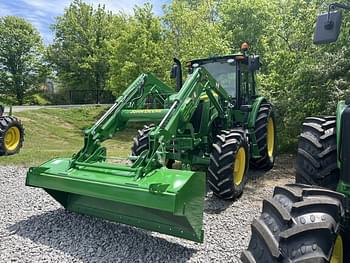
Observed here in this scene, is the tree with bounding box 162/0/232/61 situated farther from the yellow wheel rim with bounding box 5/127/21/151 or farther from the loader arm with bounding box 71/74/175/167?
the loader arm with bounding box 71/74/175/167

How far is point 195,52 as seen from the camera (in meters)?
17.3

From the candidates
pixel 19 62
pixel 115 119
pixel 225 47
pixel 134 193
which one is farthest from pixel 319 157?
pixel 19 62

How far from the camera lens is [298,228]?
2.13 meters

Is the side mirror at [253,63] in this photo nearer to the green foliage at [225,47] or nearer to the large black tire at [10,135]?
the green foliage at [225,47]

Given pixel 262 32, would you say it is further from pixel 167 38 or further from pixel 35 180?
pixel 35 180

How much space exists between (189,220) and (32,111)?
67.4 feet

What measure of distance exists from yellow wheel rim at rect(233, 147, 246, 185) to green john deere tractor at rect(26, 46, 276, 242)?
16 mm

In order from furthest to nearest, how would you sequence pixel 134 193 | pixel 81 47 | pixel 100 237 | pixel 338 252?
pixel 81 47 → pixel 100 237 → pixel 134 193 → pixel 338 252

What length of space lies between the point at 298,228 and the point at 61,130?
1926 cm

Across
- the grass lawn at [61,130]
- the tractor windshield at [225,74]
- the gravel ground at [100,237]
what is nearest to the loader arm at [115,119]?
the gravel ground at [100,237]

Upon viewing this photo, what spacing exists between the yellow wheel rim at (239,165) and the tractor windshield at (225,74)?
5.00 ft

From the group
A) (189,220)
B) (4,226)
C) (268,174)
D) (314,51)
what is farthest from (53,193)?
(314,51)

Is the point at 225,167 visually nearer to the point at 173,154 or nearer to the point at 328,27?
the point at 173,154

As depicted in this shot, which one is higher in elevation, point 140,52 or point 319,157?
point 140,52
